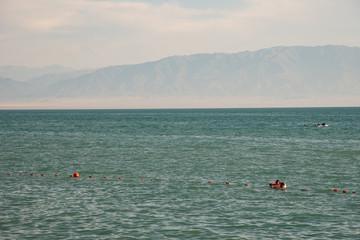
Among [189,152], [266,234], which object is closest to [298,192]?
[266,234]

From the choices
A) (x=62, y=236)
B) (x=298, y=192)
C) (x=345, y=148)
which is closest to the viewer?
(x=62, y=236)

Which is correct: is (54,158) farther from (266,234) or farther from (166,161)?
(266,234)

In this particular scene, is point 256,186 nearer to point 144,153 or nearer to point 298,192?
point 298,192

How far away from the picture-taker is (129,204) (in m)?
27.9

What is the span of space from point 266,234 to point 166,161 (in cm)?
2795

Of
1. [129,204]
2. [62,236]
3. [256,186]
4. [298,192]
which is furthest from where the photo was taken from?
[256,186]

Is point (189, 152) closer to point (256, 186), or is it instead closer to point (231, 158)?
point (231, 158)

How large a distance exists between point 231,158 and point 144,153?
40.2ft

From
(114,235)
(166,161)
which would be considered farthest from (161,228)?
(166,161)

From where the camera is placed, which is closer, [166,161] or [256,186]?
[256,186]

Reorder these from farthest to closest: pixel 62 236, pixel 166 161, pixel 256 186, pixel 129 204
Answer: pixel 166 161 < pixel 256 186 < pixel 129 204 < pixel 62 236

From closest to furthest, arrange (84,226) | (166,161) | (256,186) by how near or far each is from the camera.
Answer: (84,226) < (256,186) < (166,161)

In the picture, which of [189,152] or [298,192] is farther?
[189,152]

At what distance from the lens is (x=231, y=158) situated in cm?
5216
